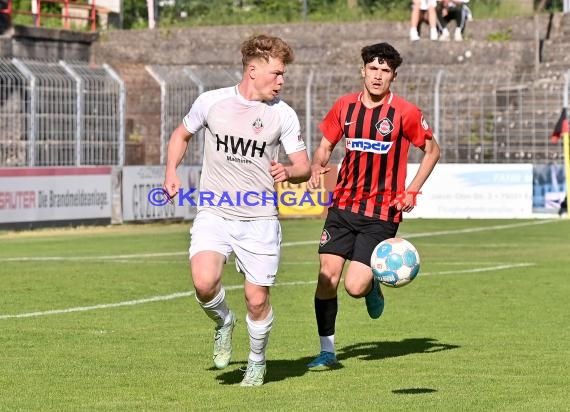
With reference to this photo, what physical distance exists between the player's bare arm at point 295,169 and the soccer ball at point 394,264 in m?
1.19

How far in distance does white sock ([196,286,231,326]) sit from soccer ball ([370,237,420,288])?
3.78 feet

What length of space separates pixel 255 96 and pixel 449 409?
7.38 ft

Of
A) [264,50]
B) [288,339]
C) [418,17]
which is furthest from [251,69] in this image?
[418,17]

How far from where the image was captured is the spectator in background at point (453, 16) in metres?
36.1

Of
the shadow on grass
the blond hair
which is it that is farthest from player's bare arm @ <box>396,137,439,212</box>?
the blond hair

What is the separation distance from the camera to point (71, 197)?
86.7 ft

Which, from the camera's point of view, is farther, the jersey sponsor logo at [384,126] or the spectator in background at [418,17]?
the spectator in background at [418,17]

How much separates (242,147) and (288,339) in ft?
10.0

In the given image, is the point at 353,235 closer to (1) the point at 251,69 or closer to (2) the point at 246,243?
(2) the point at 246,243

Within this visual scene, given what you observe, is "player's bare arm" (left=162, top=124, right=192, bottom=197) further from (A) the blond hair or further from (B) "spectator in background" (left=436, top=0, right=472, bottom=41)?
(B) "spectator in background" (left=436, top=0, right=472, bottom=41)

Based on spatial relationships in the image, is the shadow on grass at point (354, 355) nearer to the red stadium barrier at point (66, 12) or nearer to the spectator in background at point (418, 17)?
the spectator in background at point (418, 17)

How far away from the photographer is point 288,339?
38.0 feet

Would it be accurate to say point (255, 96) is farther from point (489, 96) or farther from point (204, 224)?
point (489, 96)

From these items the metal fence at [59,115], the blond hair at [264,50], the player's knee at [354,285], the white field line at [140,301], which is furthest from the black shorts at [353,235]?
the metal fence at [59,115]
